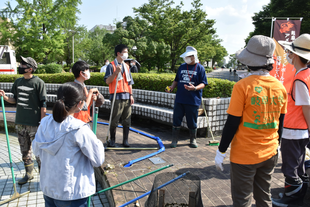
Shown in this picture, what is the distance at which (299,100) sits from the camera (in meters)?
2.58

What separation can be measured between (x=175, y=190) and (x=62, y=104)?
4.79 ft

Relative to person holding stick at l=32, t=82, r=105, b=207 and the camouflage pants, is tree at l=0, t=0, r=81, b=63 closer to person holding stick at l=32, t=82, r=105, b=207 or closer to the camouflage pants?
the camouflage pants

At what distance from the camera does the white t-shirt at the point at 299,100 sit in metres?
2.55

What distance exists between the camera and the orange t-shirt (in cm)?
200

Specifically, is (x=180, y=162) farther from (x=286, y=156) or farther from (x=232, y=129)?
(x=232, y=129)

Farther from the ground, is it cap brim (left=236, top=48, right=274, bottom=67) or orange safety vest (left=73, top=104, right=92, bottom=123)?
cap brim (left=236, top=48, right=274, bottom=67)

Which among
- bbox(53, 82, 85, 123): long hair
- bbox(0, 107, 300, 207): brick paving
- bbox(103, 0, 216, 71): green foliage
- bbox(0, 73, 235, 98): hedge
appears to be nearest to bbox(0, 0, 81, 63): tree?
bbox(103, 0, 216, 71): green foliage

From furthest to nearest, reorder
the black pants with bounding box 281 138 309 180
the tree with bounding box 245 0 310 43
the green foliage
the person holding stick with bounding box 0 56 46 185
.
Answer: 1. the green foliage
2. the tree with bounding box 245 0 310 43
3. the person holding stick with bounding box 0 56 46 185
4. the black pants with bounding box 281 138 309 180

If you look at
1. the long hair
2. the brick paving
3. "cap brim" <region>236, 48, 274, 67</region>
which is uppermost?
"cap brim" <region>236, 48, 274, 67</region>

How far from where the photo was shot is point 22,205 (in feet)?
10.6

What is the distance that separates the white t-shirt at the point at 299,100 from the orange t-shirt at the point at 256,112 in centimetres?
67

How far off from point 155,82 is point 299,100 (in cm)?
502

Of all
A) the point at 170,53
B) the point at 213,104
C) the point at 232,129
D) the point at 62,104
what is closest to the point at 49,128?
the point at 62,104

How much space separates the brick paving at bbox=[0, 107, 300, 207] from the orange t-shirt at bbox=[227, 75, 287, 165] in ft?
3.50
